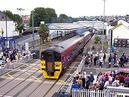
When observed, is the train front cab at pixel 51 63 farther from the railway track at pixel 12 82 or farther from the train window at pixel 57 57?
the railway track at pixel 12 82

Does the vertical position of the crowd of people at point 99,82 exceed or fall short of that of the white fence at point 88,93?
it exceeds it

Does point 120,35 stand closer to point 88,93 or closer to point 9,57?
point 9,57

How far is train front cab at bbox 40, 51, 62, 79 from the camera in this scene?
27.1 meters

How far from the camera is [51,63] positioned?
27.1m

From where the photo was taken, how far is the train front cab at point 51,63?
1068 inches

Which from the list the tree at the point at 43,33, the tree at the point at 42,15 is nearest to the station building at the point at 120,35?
the tree at the point at 43,33

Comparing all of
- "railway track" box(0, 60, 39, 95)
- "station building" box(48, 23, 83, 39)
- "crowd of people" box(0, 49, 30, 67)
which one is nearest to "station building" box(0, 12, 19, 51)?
"station building" box(48, 23, 83, 39)

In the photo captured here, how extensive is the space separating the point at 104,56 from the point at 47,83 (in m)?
9.24

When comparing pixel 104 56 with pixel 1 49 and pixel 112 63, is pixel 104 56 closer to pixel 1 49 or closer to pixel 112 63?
pixel 112 63

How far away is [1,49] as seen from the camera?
1718 inches

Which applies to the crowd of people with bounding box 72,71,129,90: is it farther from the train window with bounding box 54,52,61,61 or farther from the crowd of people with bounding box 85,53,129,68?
the crowd of people with bounding box 85,53,129,68

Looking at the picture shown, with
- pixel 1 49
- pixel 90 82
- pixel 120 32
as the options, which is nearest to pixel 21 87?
pixel 90 82

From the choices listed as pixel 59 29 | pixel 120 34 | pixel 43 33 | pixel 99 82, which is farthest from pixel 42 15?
pixel 99 82

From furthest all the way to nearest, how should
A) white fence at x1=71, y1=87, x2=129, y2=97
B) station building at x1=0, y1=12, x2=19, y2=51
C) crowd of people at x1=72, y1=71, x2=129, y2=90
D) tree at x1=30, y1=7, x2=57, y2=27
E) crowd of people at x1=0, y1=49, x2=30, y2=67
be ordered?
tree at x1=30, y1=7, x2=57, y2=27 < station building at x1=0, y1=12, x2=19, y2=51 < crowd of people at x1=0, y1=49, x2=30, y2=67 < crowd of people at x1=72, y1=71, x2=129, y2=90 < white fence at x1=71, y1=87, x2=129, y2=97
